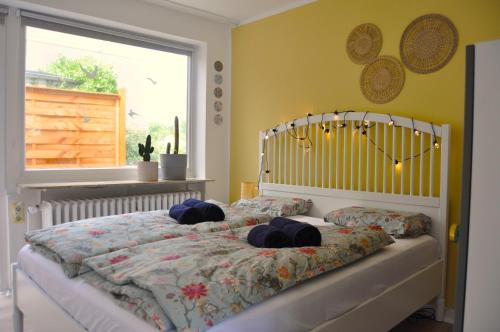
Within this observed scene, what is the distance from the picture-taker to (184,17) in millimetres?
3902

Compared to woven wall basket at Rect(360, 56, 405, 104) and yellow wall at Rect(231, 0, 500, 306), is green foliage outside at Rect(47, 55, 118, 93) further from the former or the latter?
woven wall basket at Rect(360, 56, 405, 104)

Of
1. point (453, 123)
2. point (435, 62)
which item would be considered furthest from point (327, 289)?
point (435, 62)

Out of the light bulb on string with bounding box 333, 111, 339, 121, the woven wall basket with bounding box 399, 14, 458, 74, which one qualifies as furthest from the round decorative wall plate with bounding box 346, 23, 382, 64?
the light bulb on string with bounding box 333, 111, 339, 121

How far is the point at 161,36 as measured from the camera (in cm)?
387

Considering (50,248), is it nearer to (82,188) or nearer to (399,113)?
(82,188)

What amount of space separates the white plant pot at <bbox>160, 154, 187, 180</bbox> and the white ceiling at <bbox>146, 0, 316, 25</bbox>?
4.68 ft

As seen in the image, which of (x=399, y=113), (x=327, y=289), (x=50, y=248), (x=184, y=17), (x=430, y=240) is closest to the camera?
(x=327, y=289)

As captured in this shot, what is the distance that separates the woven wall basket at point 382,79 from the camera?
2926mm

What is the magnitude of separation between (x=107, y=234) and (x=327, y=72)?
228cm

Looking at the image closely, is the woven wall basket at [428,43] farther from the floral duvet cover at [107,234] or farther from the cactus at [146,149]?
the cactus at [146,149]

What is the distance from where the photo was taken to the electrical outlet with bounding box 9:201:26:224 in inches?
119

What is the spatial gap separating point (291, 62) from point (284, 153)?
871 millimetres

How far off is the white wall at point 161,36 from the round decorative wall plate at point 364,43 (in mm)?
1552

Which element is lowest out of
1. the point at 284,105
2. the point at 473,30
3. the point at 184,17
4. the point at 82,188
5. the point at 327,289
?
the point at 327,289
